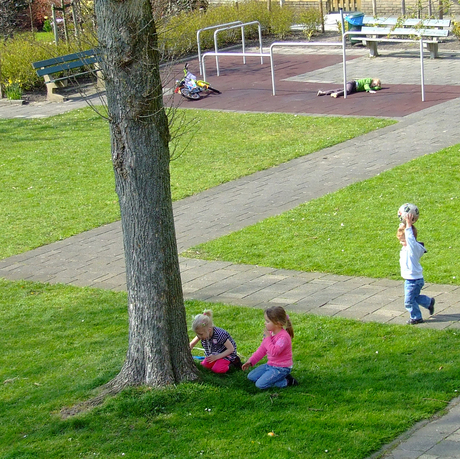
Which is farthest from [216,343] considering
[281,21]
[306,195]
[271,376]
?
[281,21]

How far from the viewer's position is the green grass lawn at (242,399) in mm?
5336

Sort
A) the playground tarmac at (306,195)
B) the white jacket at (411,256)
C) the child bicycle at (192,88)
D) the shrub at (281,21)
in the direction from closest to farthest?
the white jacket at (411,256), the playground tarmac at (306,195), the child bicycle at (192,88), the shrub at (281,21)

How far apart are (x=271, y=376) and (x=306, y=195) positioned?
6.30m

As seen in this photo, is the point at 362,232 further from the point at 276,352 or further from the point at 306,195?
the point at 276,352

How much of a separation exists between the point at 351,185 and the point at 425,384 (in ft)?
21.1

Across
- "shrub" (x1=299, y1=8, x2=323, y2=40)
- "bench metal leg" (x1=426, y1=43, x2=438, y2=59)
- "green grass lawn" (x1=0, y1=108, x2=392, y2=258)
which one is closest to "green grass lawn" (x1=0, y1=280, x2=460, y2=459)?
"green grass lawn" (x1=0, y1=108, x2=392, y2=258)

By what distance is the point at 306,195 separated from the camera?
1204 cm

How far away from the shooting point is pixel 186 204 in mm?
12320

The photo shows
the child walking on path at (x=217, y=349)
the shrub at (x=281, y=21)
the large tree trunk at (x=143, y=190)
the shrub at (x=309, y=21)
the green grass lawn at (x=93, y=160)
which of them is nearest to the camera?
the large tree trunk at (x=143, y=190)

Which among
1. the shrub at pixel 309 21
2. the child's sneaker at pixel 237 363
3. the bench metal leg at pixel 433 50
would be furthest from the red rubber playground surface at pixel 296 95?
the child's sneaker at pixel 237 363

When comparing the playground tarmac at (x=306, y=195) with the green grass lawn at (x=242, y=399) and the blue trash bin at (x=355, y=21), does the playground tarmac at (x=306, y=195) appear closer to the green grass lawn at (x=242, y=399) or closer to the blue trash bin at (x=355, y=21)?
the green grass lawn at (x=242, y=399)

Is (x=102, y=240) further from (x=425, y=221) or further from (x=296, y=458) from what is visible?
(x=296, y=458)

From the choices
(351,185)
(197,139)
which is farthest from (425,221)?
(197,139)

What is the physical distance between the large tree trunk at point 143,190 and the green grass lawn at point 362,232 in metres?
3.36
